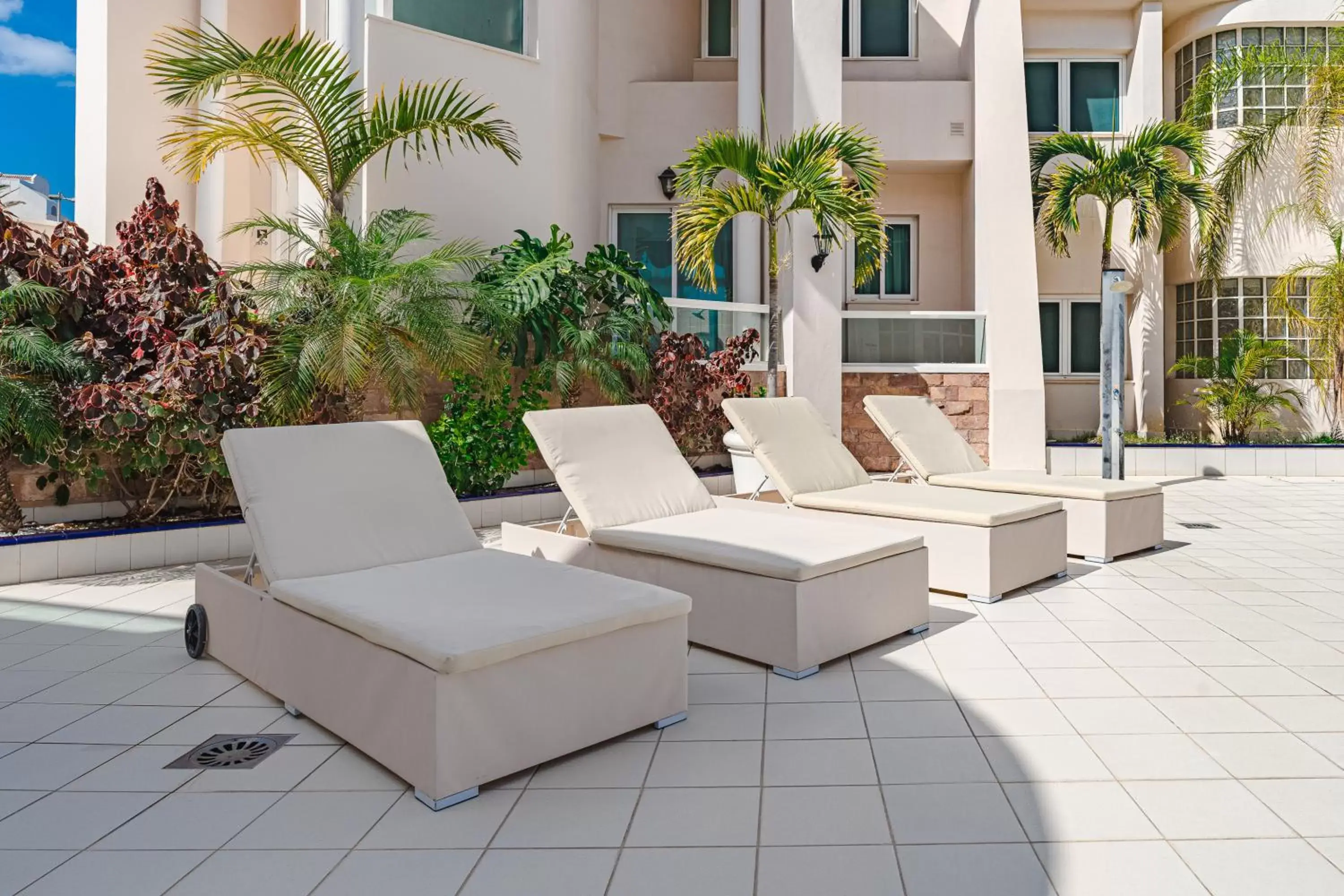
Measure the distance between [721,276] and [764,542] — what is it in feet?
29.3

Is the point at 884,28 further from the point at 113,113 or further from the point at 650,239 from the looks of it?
the point at 113,113

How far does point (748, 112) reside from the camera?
38.3 ft

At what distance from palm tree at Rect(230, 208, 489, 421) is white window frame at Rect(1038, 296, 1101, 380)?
31.3 feet

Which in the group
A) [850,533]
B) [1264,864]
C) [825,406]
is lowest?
[1264,864]

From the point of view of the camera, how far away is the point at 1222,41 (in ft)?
43.7

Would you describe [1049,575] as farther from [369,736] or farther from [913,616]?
[369,736]

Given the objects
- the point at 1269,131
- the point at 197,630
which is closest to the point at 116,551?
the point at 197,630

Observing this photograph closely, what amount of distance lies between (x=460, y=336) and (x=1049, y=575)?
4.36 m

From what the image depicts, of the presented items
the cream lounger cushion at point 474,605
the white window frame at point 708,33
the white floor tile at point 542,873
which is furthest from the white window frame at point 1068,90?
the white floor tile at point 542,873

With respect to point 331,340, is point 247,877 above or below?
below

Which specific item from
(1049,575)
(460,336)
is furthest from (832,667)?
(460,336)

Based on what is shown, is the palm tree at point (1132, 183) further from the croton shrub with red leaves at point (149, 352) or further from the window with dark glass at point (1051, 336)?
the croton shrub with red leaves at point (149, 352)

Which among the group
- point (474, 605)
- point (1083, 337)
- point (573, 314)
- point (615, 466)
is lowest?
point (474, 605)

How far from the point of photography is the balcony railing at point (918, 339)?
453 inches
